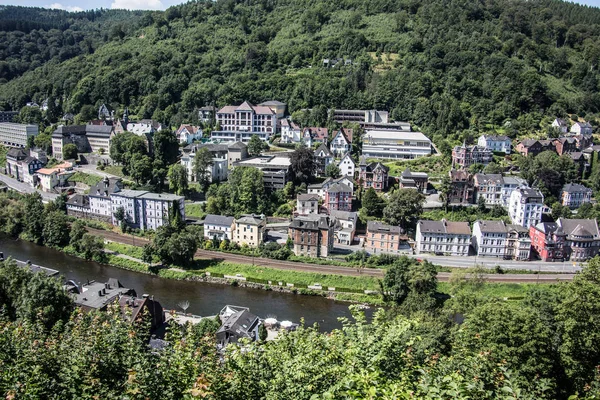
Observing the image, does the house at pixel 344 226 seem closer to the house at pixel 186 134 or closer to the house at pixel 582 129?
the house at pixel 186 134

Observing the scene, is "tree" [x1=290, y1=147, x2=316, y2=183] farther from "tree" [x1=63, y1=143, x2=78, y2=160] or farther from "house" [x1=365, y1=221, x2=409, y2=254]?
"tree" [x1=63, y1=143, x2=78, y2=160]

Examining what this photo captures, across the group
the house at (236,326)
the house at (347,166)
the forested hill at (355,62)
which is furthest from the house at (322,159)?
the house at (236,326)

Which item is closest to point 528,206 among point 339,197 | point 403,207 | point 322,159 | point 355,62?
point 403,207

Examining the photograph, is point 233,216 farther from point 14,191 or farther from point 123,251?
point 14,191

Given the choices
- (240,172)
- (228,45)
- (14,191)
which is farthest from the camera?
(228,45)

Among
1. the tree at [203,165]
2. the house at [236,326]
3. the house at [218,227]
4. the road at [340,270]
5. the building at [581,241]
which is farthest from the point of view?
the tree at [203,165]

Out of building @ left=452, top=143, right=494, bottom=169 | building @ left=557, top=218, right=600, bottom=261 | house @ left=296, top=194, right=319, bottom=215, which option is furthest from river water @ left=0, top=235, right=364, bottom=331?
building @ left=452, top=143, right=494, bottom=169

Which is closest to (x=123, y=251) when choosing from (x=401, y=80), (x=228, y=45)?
(x=401, y=80)
